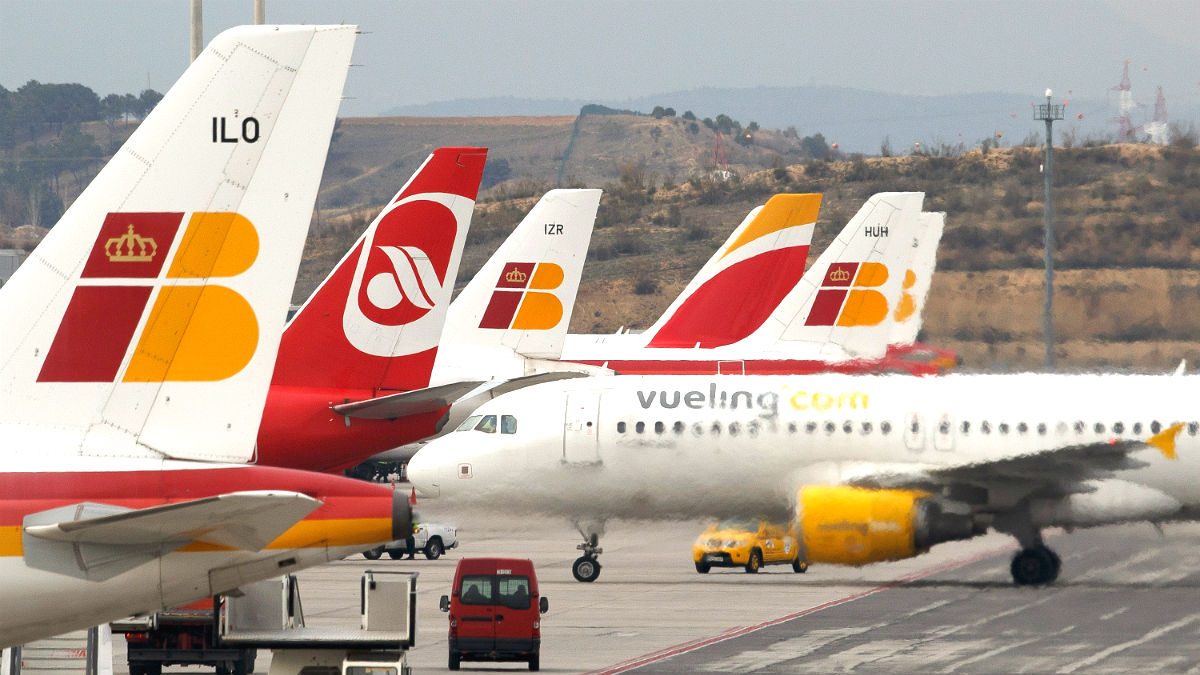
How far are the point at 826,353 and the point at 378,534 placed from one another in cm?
3986

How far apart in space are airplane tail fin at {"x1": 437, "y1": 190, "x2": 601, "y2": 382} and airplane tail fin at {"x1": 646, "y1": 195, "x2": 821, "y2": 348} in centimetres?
803

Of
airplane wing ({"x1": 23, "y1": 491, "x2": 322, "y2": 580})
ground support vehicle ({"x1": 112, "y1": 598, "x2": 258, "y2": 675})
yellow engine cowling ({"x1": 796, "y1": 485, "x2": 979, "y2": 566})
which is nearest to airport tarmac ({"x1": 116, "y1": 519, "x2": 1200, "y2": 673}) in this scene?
yellow engine cowling ({"x1": 796, "y1": 485, "x2": 979, "y2": 566})

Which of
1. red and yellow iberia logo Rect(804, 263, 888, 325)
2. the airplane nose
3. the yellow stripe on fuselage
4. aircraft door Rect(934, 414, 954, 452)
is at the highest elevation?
red and yellow iberia logo Rect(804, 263, 888, 325)

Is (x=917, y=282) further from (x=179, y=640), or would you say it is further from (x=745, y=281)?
(x=179, y=640)

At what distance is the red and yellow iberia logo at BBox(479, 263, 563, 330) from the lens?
43312mm

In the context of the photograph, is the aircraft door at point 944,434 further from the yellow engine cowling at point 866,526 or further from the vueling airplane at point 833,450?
the yellow engine cowling at point 866,526

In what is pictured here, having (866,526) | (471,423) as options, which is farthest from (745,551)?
(866,526)

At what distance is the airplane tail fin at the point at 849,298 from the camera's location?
50.9m

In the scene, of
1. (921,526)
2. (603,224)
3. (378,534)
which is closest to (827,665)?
(921,526)

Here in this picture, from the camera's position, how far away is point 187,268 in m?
12.3

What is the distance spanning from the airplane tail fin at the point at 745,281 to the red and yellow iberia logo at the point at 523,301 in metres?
8.29

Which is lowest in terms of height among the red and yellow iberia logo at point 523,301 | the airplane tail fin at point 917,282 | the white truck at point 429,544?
the white truck at point 429,544

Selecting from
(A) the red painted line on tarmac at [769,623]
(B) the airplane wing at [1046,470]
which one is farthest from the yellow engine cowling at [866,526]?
(A) the red painted line on tarmac at [769,623]

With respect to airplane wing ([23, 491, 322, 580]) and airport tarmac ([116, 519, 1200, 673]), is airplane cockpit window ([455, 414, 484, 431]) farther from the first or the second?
airplane wing ([23, 491, 322, 580])
